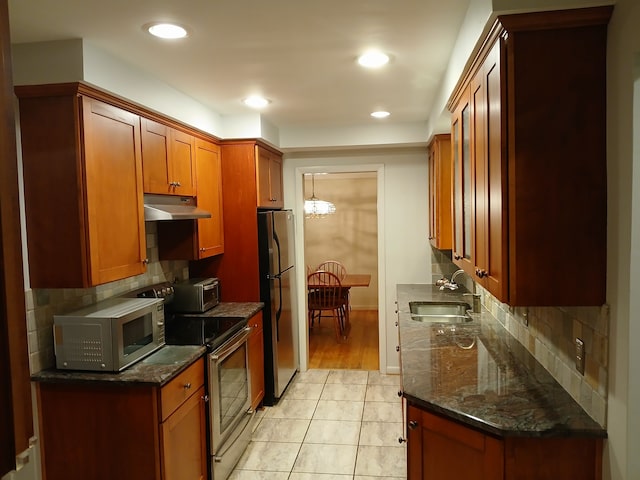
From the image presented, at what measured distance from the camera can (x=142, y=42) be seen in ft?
6.80

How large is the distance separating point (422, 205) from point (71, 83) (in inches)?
128

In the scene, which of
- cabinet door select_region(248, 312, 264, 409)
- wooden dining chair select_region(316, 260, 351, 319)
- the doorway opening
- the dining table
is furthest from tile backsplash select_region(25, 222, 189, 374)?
the doorway opening

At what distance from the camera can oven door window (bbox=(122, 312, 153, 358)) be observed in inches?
86.7

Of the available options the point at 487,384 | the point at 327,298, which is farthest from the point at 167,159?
the point at 327,298

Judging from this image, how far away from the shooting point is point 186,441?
2328mm

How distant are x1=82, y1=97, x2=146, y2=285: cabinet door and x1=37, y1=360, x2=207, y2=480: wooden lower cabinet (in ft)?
1.79

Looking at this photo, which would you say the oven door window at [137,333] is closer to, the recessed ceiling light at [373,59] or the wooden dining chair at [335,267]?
the recessed ceiling light at [373,59]

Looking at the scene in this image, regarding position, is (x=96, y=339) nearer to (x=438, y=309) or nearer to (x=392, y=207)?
(x=438, y=309)

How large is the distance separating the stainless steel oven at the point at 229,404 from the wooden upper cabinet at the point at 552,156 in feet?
5.83

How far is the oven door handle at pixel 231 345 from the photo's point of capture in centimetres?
264

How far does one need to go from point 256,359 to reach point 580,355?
2.47 metres

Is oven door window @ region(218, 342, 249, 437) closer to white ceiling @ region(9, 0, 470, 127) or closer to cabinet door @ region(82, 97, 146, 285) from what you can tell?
cabinet door @ region(82, 97, 146, 285)

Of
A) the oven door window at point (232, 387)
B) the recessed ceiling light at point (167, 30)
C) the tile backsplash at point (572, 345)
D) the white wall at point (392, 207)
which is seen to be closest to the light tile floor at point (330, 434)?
the oven door window at point (232, 387)

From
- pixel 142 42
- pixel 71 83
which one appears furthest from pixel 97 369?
pixel 142 42
